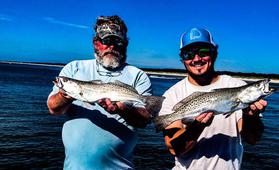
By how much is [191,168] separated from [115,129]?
3.50ft

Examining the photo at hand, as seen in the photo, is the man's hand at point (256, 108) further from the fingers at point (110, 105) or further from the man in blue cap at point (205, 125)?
the fingers at point (110, 105)

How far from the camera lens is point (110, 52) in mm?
5031

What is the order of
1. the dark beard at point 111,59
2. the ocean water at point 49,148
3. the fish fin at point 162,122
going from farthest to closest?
the ocean water at point 49,148 < the dark beard at point 111,59 < the fish fin at point 162,122

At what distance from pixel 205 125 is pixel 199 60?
75 cm

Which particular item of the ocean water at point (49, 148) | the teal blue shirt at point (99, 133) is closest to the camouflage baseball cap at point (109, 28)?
the teal blue shirt at point (99, 133)

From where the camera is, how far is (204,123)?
443 cm

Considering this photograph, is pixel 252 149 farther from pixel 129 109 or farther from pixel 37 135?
pixel 129 109

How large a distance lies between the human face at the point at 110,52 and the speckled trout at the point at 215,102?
931mm

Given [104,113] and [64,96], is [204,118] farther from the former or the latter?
[64,96]

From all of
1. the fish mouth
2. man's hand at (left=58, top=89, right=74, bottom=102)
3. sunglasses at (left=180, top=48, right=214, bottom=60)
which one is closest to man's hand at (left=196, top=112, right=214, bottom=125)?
sunglasses at (left=180, top=48, right=214, bottom=60)

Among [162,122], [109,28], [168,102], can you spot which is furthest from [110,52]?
[162,122]

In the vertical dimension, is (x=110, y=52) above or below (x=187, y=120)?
above

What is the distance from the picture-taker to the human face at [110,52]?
5.02m

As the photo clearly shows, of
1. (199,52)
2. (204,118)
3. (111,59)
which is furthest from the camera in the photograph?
(111,59)
